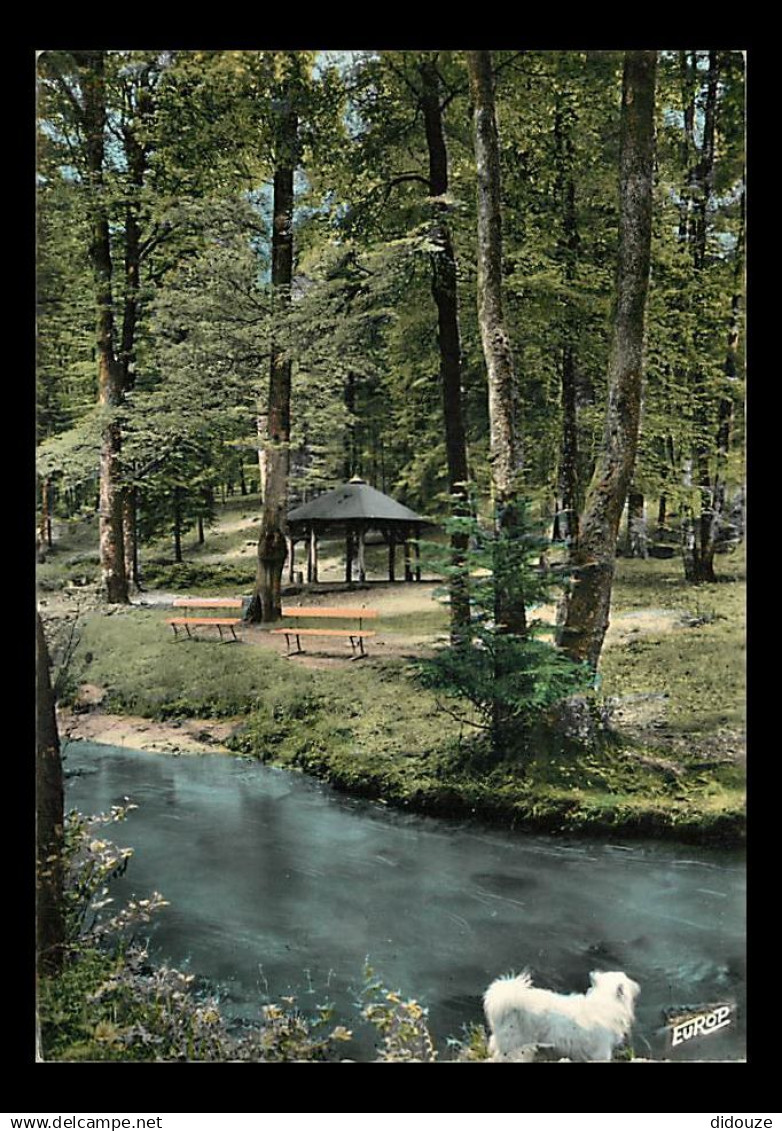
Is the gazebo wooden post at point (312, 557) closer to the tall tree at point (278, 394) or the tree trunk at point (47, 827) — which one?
Answer: the tall tree at point (278, 394)

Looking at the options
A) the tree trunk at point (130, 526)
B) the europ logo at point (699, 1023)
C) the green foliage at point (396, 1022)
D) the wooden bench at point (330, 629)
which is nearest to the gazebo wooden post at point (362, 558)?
the wooden bench at point (330, 629)

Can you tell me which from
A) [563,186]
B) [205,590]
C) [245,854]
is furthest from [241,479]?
[563,186]

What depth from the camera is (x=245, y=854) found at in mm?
2961

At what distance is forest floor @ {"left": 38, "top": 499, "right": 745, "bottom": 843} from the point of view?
295 centimetres

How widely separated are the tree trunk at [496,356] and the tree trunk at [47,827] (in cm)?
174

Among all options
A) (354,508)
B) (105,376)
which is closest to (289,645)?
(354,508)

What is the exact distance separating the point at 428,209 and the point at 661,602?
1786 mm

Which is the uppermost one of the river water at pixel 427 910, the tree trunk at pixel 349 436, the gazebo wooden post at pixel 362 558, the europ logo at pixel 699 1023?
the tree trunk at pixel 349 436

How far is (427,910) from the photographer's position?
2828 millimetres

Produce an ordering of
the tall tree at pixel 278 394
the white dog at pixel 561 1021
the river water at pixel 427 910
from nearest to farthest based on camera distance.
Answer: the white dog at pixel 561 1021 → the river water at pixel 427 910 → the tall tree at pixel 278 394

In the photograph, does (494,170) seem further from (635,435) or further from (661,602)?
(661,602)

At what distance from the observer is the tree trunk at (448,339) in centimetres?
305

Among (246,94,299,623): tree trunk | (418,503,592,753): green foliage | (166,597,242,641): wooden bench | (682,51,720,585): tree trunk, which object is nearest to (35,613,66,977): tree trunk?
(166,597,242,641): wooden bench

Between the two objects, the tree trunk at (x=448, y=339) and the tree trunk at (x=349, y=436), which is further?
the tree trunk at (x=349, y=436)
